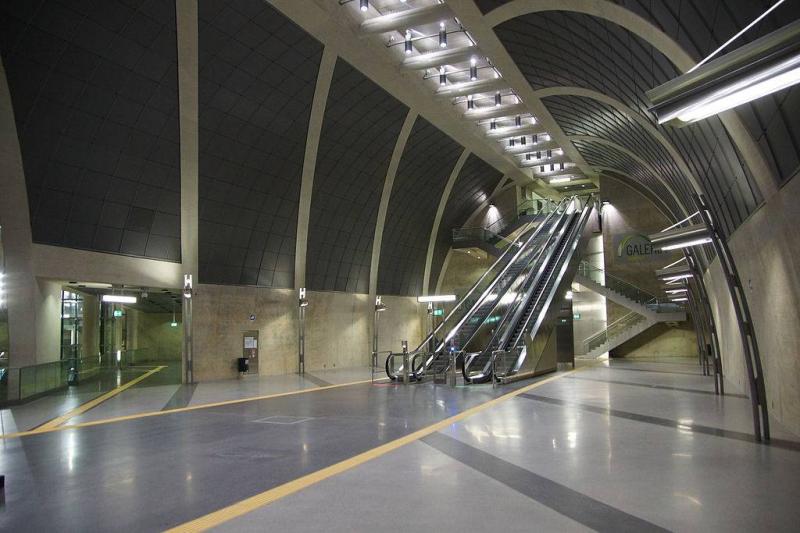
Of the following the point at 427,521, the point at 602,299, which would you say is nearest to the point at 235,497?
the point at 427,521

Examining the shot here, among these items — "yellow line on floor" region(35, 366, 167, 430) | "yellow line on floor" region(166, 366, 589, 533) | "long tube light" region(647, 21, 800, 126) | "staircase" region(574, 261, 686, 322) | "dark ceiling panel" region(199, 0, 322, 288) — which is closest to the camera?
"long tube light" region(647, 21, 800, 126)

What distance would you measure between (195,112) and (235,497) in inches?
513

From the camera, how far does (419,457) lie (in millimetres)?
7031

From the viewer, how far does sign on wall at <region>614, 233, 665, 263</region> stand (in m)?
31.4

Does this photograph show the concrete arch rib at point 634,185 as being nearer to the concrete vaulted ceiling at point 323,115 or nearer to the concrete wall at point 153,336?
the concrete vaulted ceiling at point 323,115

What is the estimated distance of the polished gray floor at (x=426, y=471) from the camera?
4762 millimetres

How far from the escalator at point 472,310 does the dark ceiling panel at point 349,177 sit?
541cm

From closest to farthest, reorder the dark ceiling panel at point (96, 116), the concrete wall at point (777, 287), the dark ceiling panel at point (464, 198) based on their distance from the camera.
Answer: the concrete wall at point (777, 287) < the dark ceiling panel at point (96, 116) < the dark ceiling panel at point (464, 198)

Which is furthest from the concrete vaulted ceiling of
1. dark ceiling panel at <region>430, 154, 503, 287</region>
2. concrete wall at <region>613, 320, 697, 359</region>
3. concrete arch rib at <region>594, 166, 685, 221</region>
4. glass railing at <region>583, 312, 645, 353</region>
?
concrete wall at <region>613, 320, 697, 359</region>

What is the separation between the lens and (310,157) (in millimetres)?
20141

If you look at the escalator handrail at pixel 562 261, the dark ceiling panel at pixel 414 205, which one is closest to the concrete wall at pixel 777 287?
the escalator handrail at pixel 562 261

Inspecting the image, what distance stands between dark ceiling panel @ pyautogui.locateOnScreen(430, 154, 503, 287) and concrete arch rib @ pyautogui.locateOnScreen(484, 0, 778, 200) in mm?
15568

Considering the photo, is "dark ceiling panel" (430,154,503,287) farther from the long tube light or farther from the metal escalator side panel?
the long tube light

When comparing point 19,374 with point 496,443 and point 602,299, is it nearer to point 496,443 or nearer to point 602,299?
point 496,443
